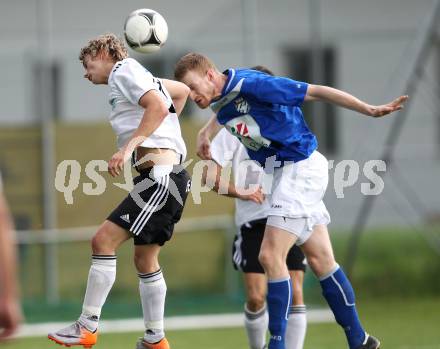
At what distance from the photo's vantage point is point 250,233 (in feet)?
28.4

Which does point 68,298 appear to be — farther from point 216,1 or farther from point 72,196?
point 216,1

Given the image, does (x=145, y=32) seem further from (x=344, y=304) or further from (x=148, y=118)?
(x=344, y=304)

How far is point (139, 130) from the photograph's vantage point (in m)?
7.05

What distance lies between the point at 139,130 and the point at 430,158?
10.1 meters

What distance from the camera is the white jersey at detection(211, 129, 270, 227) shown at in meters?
8.54

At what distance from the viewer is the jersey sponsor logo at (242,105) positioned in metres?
7.35

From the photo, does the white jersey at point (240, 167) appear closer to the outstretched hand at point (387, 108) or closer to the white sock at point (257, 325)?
the white sock at point (257, 325)

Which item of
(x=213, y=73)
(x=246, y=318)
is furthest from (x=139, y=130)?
(x=246, y=318)

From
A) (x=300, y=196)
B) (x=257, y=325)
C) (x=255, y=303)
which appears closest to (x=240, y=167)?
(x=255, y=303)

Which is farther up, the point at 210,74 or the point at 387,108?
the point at 210,74

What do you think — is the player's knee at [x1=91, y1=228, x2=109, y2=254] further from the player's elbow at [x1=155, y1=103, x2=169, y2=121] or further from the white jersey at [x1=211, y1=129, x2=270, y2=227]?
the white jersey at [x1=211, y1=129, x2=270, y2=227]

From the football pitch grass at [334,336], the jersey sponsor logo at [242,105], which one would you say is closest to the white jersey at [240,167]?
the jersey sponsor logo at [242,105]

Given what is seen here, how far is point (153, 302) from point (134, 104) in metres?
A: 1.28

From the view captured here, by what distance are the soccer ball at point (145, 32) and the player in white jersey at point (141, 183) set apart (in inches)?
3.7
